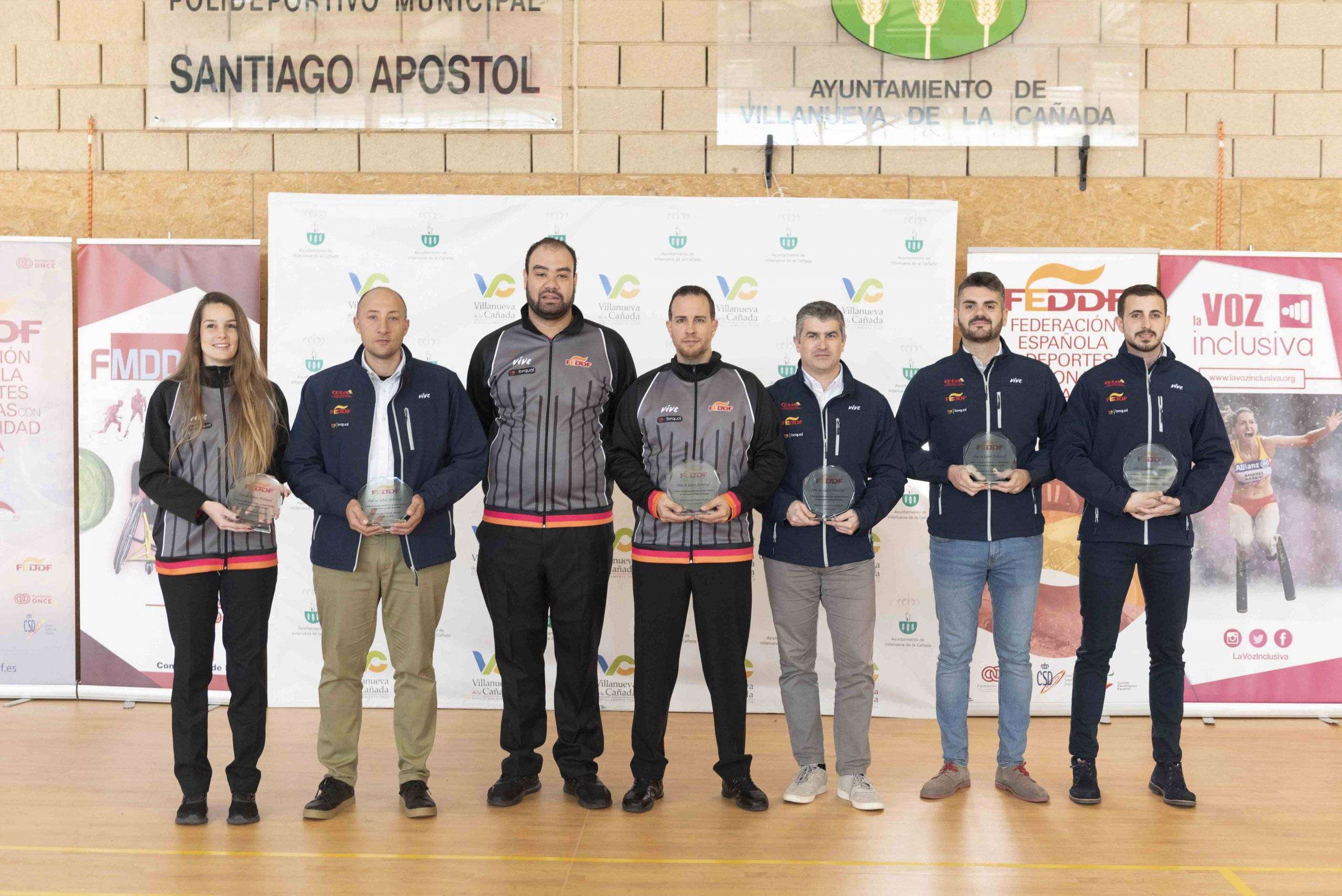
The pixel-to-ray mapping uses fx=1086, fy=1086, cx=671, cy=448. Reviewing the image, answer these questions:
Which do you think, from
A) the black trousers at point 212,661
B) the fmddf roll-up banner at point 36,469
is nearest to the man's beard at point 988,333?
the black trousers at point 212,661

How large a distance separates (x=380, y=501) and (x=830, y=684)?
2.34 meters

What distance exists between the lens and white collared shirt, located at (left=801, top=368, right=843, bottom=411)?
3.54 metres

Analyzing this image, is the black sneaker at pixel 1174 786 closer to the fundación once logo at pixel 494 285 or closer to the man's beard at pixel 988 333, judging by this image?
the man's beard at pixel 988 333

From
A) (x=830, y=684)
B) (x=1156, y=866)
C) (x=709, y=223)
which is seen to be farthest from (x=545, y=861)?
(x=709, y=223)

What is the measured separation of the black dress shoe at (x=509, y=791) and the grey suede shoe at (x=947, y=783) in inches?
51.7

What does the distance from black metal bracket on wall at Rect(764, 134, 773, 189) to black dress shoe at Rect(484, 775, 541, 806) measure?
9.22ft

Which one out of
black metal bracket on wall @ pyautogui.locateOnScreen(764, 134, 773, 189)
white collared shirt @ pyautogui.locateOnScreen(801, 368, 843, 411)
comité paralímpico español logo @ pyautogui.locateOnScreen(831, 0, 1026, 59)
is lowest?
white collared shirt @ pyautogui.locateOnScreen(801, 368, 843, 411)

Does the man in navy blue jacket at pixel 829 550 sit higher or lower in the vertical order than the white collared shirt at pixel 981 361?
lower

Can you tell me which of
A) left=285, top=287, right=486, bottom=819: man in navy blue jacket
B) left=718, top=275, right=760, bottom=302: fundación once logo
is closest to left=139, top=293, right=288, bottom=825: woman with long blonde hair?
left=285, top=287, right=486, bottom=819: man in navy blue jacket

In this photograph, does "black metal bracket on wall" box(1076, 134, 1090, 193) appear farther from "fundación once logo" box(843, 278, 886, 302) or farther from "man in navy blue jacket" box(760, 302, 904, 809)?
"man in navy blue jacket" box(760, 302, 904, 809)

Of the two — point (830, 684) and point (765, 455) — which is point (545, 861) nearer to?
point (765, 455)

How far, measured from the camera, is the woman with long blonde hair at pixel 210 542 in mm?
3260

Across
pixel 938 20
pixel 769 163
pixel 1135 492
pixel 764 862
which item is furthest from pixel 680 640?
pixel 938 20

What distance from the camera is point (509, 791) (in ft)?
11.5
